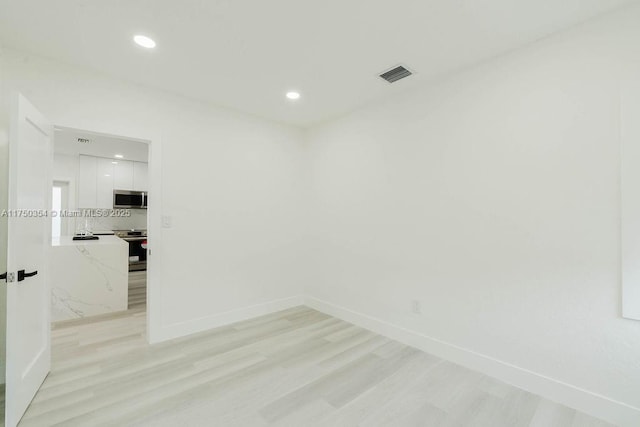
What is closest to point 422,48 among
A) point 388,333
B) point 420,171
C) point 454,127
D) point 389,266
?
point 454,127

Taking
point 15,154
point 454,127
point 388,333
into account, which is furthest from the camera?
point 388,333

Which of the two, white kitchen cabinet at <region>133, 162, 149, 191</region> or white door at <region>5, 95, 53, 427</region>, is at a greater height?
white kitchen cabinet at <region>133, 162, 149, 191</region>

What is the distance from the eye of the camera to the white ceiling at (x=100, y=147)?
4.84 meters

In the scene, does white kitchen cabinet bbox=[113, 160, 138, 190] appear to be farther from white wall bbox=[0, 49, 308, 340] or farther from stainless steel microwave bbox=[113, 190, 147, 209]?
white wall bbox=[0, 49, 308, 340]

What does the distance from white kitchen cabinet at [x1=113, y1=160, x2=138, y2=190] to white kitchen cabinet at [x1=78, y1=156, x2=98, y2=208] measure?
366 millimetres

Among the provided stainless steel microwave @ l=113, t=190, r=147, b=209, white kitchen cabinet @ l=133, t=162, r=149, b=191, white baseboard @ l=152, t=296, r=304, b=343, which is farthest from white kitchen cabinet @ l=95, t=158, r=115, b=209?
white baseboard @ l=152, t=296, r=304, b=343

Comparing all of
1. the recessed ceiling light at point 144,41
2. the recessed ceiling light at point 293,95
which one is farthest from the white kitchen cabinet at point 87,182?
the recessed ceiling light at point 293,95

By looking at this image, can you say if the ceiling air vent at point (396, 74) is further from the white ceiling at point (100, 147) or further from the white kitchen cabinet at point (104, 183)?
the white kitchen cabinet at point (104, 183)

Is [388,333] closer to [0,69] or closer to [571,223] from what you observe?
[571,223]

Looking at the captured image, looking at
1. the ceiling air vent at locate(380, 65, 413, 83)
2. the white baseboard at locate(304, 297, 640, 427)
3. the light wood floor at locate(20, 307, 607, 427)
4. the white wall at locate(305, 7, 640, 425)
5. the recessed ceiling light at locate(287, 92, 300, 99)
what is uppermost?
the ceiling air vent at locate(380, 65, 413, 83)

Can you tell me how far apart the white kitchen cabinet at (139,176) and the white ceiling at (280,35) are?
4.67m

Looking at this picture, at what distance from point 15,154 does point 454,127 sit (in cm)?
328

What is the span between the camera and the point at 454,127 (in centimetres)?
269

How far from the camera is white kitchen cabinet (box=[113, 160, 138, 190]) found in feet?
21.4
